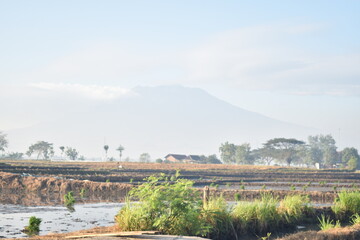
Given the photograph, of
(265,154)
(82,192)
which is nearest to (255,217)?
(82,192)

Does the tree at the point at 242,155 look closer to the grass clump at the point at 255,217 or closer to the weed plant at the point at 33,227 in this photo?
the grass clump at the point at 255,217

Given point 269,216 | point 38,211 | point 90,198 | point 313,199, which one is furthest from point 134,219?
point 313,199

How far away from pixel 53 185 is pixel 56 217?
1513cm

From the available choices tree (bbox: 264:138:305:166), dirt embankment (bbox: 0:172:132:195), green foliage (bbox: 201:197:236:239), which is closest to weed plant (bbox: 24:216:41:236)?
green foliage (bbox: 201:197:236:239)

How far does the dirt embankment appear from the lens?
113ft

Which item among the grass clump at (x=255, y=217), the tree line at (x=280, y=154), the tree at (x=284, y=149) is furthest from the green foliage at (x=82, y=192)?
the tree at (x=284, y=149)

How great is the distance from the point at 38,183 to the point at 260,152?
139 metres

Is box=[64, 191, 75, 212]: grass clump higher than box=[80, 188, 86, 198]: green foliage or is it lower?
lower

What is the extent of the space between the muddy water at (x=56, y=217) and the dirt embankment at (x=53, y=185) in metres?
7.26

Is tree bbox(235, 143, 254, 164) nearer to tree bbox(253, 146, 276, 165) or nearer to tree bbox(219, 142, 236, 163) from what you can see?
tree bbox(219, 142, 236, 163)

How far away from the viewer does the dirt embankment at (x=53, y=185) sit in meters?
34.5

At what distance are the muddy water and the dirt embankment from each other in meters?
7.26

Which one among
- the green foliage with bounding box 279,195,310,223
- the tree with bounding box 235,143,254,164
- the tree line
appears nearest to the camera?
the green foliage with bounding box 279,195,310,223

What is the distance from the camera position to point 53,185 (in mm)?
36000
